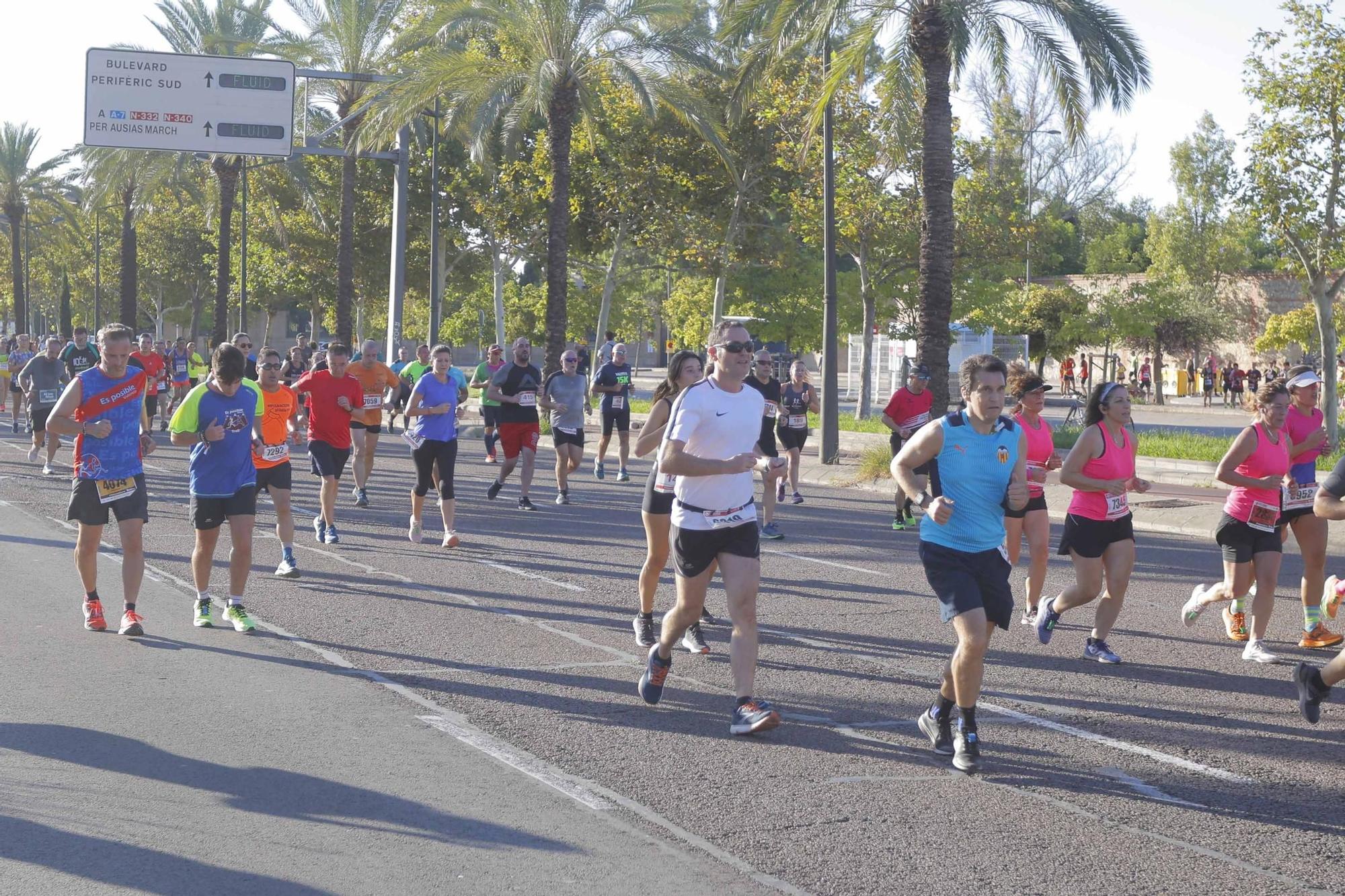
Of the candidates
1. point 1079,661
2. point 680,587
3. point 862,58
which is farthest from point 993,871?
point 862,58

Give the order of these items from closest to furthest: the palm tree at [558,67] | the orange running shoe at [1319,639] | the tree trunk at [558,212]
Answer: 1. the orange running shoe at [1319,639]
2. the palm tree at [558,67]
3. the tree trunk at [558,212]

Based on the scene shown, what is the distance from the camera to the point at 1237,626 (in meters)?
9.38

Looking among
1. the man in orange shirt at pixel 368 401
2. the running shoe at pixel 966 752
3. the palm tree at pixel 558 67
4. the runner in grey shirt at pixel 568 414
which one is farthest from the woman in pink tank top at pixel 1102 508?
the palm tree at pixel 558 67

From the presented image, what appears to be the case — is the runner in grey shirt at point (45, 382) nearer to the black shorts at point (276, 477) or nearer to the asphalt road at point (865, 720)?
the asphalt road at point (865, 720)

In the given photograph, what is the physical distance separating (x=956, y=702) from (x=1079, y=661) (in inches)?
98.8

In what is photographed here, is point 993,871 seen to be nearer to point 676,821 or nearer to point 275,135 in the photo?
point 676,821

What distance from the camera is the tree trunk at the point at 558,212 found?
27906 millimetres

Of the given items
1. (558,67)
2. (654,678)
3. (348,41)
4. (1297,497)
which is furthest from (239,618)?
(348,41)

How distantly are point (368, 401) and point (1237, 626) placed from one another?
9449 mm

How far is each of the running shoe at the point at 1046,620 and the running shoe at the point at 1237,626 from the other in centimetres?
134

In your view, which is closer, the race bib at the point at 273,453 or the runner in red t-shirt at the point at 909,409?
the race bib at the point at 273,453

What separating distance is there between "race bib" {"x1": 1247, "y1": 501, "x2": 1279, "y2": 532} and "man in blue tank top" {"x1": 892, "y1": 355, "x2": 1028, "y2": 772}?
292cm

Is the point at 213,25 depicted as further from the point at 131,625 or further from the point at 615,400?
the point at 131,625

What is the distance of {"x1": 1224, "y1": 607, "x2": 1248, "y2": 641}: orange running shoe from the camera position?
9.37m
